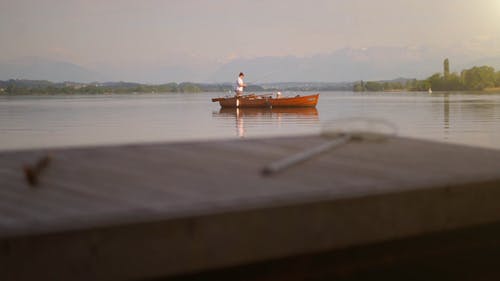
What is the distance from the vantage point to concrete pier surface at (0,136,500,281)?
288 cm

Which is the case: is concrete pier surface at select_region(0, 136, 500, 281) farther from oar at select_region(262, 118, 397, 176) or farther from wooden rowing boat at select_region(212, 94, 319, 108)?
wooden rowing boat at select_region(212, 94, 319, 108)

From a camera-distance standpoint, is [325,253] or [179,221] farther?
[325,253]

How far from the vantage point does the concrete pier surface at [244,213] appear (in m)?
2.88

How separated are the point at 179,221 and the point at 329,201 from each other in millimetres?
899

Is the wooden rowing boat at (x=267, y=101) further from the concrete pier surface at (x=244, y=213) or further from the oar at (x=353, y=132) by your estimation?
the concrete pier surface at (x=244, y=213)

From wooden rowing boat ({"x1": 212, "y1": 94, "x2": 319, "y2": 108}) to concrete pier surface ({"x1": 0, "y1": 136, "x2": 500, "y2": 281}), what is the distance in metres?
63.2

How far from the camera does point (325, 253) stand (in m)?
3.93

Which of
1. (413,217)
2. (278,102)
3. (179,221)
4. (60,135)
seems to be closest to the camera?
(179,221)

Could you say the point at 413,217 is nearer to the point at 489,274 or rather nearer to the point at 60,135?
the point at 489,274

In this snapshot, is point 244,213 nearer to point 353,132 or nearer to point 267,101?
point 353,132

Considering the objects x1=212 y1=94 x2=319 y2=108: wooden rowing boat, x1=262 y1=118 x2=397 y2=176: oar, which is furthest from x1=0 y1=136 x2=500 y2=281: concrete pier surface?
x1=212 y1=94 x2=319 y2=108: wooden rowing boat

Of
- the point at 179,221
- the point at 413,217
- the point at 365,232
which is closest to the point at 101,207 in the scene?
the point at 179,221

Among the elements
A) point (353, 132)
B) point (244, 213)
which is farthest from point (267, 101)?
point (244, 213)

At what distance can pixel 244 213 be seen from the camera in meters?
3.08
